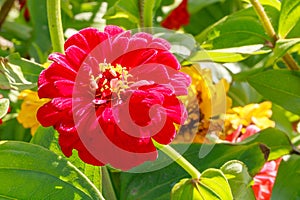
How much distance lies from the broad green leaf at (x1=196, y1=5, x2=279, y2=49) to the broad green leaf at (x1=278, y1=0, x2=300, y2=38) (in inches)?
0.9

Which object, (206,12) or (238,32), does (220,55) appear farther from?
(206,12)

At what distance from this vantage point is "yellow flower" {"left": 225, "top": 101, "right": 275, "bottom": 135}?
0.97 meters

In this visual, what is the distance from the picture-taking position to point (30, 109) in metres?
0.92

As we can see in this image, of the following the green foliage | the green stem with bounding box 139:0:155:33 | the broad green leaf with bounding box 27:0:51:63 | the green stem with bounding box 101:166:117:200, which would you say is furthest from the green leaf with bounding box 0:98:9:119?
the broad green leaf with bounding box 27:0:51:63

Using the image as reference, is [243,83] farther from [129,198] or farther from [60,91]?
[60,91]

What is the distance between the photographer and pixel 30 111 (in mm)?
917

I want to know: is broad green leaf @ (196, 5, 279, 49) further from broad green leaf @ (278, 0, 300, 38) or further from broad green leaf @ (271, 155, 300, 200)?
broad green leaf @ (271, 155, 300, 200)

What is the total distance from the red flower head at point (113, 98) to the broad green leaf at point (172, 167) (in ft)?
0.49

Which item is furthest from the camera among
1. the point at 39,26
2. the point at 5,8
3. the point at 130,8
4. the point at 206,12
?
the point at 206,12

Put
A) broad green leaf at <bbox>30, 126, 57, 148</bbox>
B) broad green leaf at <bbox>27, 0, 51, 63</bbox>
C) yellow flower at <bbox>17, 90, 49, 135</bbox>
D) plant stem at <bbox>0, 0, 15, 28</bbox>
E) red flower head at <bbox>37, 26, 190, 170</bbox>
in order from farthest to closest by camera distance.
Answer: broad green leaf at <bbox>27, 0, 51, 63</bbox>
plant stem at <bbox>0, 0, 15, 28</bbox>
yellow flower at <bbox>17, 90, 49, 135</bbox>
broad green leaf at <bbox>30, 126, 57, 148</bbox>
red flower head at <bbox>37, 26, 190, 170</bbox>

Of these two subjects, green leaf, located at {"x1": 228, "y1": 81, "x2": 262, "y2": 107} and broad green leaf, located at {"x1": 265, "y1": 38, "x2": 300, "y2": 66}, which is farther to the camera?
green leaf, located at {"x1": 228, "y1": 81, "x2": 262, "y2": 107}

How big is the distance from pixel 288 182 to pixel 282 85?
0.12 m

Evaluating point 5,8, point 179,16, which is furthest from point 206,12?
point 5,8

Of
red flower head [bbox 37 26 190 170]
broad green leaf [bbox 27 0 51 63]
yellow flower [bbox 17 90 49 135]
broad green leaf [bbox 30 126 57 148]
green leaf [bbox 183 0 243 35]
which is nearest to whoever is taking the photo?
red flower head [bbox 37 26 190 170]
